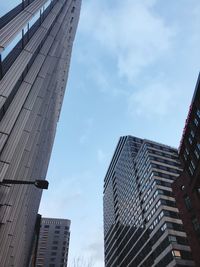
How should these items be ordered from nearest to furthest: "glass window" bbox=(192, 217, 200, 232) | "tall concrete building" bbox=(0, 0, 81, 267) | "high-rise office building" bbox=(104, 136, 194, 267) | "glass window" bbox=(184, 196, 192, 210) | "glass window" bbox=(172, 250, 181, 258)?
"tall concrete building" bbox=(0, 0, 81, 267) → "glass window" bbox=(192, 217, 200, 232) → "glass window" bbox=(184, 196, 192, 210) → "glass window" bbox=(172, 250, 181, 258) → "high-rise office building" bbox=(104, 136, 194, 267)

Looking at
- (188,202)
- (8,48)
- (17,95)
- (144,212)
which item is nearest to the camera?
(8,48)

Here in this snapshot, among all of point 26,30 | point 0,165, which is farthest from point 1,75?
point 26,30

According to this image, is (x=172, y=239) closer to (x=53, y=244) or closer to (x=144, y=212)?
(x=144, y=212)

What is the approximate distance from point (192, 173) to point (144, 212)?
3632 cm

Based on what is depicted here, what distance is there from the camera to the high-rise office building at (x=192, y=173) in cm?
5097

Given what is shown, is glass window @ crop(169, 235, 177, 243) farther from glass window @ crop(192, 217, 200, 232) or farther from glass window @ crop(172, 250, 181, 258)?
glass window @ crop(192, 217, 200, 232)

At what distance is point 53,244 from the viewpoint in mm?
138125

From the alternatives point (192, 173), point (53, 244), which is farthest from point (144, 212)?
point (53, 244)

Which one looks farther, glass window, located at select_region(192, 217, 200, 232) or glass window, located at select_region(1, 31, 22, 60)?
glass window, located at select_region(192, 217, 200, 232)

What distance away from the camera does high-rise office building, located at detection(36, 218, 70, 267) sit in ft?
433

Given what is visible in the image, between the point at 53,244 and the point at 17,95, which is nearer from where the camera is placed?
the point at 17,95

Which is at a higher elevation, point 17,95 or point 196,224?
point 196,224

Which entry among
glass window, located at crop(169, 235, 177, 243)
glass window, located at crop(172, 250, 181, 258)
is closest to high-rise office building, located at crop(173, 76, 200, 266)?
glass window, located at crop(172, 250, 181, 258)

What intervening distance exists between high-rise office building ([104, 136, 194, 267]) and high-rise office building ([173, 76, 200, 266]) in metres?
11.0
